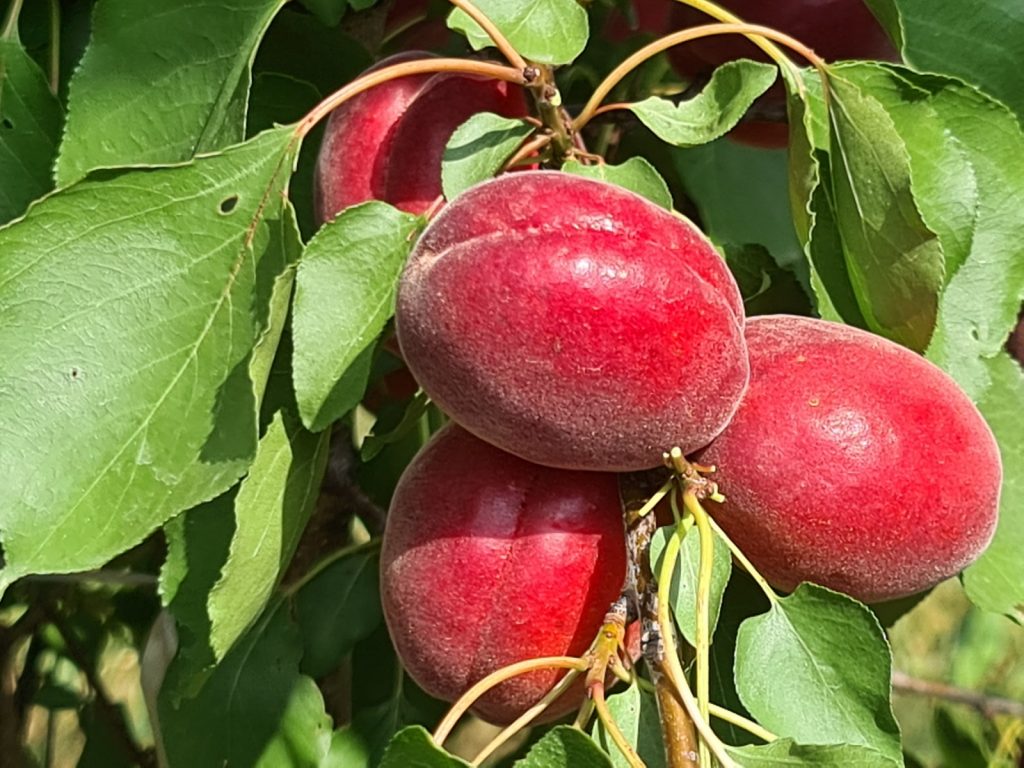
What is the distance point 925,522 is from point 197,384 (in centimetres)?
36

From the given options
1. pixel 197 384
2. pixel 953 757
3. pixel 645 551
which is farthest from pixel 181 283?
pixel 953 757

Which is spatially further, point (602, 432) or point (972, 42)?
point (972, 42)

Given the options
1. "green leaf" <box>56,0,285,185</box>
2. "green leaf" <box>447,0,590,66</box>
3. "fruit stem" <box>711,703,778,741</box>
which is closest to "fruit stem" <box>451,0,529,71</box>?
"green leaf" <box>447,0,590,66</box>

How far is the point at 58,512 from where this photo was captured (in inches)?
25.1

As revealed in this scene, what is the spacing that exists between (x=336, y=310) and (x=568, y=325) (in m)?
0.14

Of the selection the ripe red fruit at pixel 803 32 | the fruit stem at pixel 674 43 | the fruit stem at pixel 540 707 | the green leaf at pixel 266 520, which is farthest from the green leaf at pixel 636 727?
the ripe red fruit at pixel 803 32

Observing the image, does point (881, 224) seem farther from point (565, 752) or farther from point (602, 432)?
point (565, 752)

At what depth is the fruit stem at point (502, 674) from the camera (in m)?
0.57

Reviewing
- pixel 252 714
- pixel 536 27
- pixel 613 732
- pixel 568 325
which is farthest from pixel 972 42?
pixel 252 714

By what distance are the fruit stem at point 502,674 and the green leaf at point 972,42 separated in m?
0.44

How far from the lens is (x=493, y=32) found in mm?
656

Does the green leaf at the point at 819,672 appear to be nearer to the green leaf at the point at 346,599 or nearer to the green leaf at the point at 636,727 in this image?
the green leaf at the point at 636,727

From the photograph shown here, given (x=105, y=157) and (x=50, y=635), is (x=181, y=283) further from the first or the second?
(x=50, y=635)

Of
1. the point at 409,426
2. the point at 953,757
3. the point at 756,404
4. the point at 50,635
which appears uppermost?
the point at 756,404
